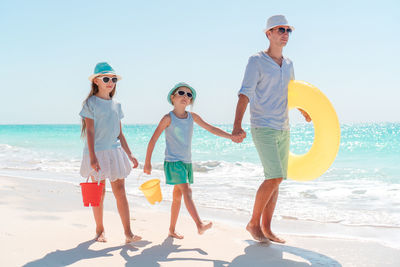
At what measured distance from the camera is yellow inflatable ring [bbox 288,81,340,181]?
3.38 metres

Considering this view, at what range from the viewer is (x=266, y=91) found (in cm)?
335

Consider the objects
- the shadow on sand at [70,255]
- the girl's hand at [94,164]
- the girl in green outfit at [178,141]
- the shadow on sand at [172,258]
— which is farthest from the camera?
the girl in green outfit at [178,141]

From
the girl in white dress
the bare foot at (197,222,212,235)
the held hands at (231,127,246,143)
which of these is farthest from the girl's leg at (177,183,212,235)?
the held hands at (231,127,246,143)

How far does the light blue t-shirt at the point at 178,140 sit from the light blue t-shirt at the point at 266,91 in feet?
1.93

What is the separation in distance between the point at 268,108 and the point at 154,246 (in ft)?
4.84

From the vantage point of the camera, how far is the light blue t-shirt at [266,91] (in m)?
3.31

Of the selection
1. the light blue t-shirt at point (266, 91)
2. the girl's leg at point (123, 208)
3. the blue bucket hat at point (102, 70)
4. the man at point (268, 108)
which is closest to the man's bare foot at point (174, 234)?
the girl's leg at point (123, 208)

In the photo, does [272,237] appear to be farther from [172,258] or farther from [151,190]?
[151,190]

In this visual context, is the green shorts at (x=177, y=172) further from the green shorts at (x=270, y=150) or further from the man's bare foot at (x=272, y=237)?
the man's bare foot at (x=272, y=237)

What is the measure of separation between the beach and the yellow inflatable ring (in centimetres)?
71

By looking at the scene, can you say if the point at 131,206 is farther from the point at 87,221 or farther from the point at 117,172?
the point at 117,172

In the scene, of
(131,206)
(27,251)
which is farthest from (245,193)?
(27,251)

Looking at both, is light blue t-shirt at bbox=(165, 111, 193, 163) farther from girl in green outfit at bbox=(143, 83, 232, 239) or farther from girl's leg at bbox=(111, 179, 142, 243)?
girl's leg at bbox=(111, 179, 142, 243)

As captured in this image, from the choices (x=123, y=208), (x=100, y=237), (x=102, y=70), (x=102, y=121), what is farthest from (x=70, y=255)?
(x=102, y=70)
